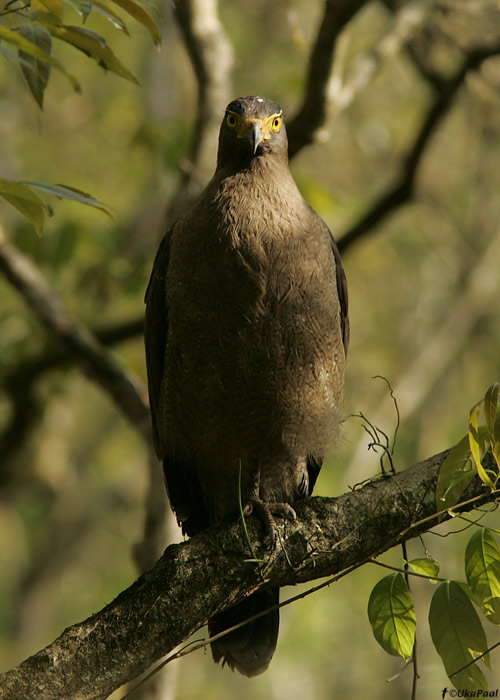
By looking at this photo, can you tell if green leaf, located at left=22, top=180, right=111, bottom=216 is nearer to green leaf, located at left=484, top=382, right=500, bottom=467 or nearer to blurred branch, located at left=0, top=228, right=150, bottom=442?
green leaf, located at left=484, top=382, right=500, bottom=467

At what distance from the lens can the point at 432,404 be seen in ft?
37.2

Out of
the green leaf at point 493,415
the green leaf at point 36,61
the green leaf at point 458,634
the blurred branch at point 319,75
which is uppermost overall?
the blurred branch at point 319,75

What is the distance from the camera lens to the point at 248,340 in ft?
13.2

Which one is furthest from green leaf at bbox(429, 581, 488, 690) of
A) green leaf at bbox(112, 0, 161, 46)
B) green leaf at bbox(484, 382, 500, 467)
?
green leaf at bbox(112, 0, 161, 46)

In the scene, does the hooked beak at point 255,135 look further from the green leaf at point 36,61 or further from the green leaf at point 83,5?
the green leaf at point 83,5

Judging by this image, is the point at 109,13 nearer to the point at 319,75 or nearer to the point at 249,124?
the point at 249,124

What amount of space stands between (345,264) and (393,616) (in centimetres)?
862

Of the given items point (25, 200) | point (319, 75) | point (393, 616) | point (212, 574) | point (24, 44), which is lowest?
point (393, 616)

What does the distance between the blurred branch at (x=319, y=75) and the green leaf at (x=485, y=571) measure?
10.5 feet

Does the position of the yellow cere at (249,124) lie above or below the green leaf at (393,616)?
above

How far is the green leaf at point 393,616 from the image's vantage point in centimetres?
273

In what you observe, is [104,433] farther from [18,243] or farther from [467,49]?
[467,49]

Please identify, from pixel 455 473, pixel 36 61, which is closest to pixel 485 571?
pixel 455 473

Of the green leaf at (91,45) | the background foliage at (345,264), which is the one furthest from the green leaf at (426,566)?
the background foliage at (345,264)
